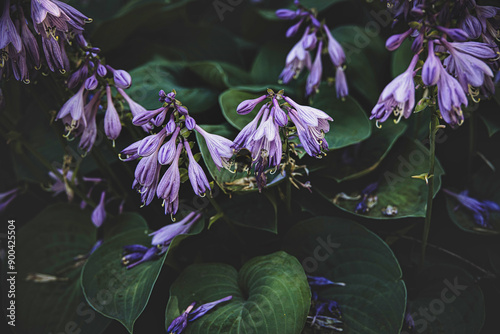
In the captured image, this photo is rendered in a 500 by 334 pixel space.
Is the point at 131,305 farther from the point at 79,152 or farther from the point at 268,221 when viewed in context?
the point at 79,152

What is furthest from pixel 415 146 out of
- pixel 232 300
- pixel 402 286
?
pixel 232 300

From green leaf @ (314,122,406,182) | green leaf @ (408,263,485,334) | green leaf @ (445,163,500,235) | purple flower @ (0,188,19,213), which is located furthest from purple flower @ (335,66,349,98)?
purple flower @ (0,188,19,213)

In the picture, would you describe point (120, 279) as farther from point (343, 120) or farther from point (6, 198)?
point (343, 120)

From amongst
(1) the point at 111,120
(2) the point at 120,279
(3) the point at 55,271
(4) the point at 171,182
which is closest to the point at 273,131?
(4) the point at 171,182

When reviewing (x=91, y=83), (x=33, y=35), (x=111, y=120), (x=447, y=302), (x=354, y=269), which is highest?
(x=33, y=35)

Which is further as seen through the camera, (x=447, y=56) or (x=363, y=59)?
(x=363, y=59)

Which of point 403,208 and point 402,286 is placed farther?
point 403,208
